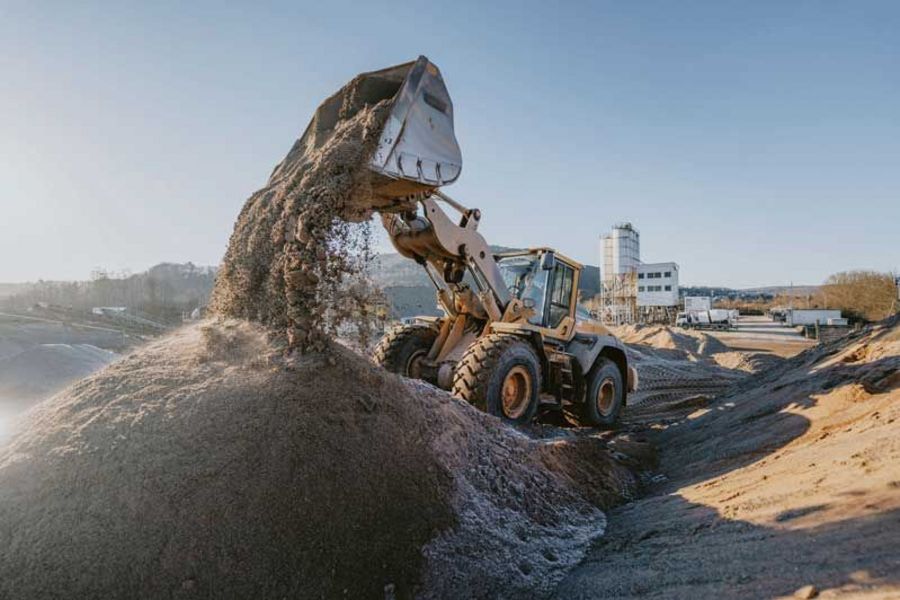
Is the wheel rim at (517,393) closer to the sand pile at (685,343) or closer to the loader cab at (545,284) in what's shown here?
the loader cab at (545,284)

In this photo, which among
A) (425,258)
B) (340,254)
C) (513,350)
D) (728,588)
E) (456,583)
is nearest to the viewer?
(728,588)

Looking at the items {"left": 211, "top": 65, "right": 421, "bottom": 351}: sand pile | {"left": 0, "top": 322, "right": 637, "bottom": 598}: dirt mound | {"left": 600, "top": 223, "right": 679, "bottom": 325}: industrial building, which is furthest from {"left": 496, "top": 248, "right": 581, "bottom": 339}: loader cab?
{"left": 600, "top": 223, "right": 679, "bottom": 325}: industrial building

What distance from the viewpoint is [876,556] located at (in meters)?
2.26

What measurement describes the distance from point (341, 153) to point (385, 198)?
112 centimetres

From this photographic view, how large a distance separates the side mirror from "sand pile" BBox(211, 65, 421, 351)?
10.9 feet

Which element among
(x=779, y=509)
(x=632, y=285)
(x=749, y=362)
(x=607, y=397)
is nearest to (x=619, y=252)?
(x=632, y=285)

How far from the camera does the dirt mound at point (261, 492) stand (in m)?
2.60

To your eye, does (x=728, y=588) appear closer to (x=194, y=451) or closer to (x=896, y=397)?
(x=194, y=451)

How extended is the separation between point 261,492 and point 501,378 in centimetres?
367

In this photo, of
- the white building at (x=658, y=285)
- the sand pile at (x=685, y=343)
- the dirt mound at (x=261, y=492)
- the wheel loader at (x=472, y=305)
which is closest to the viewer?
the dirt mound at (x=261, y=492)

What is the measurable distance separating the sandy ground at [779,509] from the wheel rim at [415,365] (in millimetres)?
3153

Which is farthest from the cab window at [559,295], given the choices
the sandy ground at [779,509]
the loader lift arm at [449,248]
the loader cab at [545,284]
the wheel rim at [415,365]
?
the sandy ground at [779,509]

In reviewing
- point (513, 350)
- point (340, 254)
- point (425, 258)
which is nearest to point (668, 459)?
point (513, 350)

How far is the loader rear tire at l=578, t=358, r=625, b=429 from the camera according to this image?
780cm
